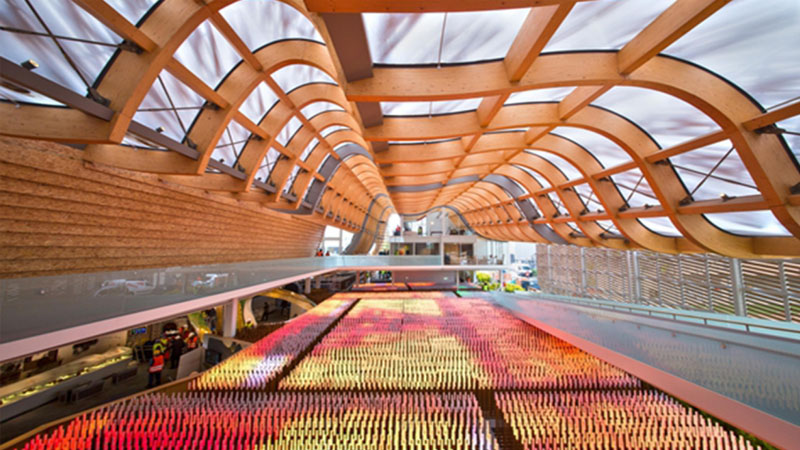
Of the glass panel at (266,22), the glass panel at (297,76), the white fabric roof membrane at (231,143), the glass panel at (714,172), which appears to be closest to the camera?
the glass panel at (266,22)

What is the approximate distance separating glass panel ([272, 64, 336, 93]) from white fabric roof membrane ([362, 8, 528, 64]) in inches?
133

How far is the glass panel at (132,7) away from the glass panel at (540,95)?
8.62 metres

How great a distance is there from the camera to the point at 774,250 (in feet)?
33.0

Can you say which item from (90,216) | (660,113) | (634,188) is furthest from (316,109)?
(634,188)

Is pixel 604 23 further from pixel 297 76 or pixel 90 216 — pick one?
pixel 90 216

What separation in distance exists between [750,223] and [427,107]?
37.3ft

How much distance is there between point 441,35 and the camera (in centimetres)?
647

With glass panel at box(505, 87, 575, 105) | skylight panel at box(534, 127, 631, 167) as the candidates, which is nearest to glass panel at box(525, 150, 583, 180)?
skylight panel at box(534, 127, 631, 167)

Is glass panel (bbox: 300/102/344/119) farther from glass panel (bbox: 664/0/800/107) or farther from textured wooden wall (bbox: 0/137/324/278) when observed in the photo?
glass panel (bbox: 664/0/800/107)

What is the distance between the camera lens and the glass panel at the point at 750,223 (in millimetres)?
9859

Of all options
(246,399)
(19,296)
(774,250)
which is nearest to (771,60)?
(774,250)

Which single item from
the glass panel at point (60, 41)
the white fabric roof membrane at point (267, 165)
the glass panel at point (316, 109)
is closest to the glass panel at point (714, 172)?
the glass panel at point (316, 109)

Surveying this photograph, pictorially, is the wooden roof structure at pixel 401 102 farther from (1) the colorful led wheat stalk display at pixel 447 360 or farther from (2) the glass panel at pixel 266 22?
(1) the colorful led wheat stalk display at pixel 447 360

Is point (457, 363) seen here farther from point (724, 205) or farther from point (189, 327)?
point (189, 327)
